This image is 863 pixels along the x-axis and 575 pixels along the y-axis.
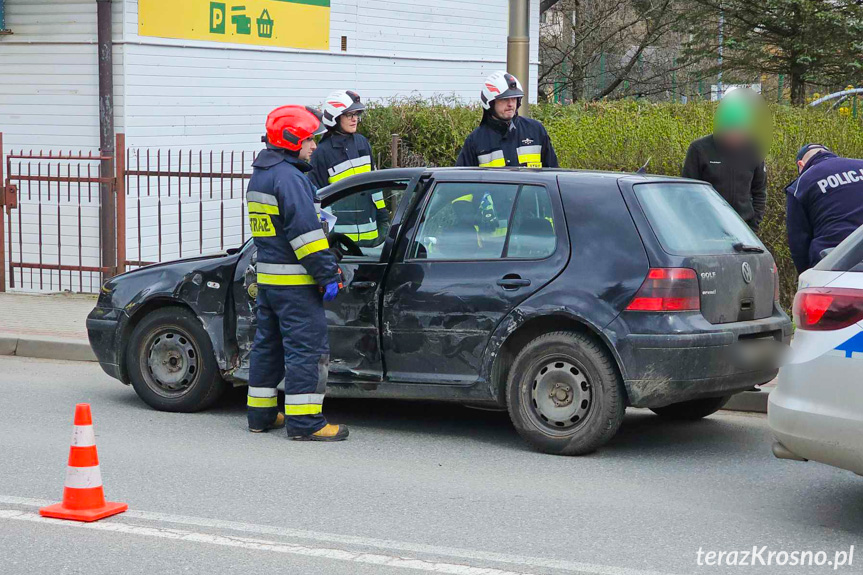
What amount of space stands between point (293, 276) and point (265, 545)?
2171 millimetres

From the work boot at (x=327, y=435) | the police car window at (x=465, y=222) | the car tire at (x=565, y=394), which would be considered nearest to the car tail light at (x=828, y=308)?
the car tire at (x=565, y=394)

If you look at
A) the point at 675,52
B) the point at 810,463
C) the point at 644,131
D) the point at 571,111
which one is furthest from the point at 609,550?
the point at 675,52

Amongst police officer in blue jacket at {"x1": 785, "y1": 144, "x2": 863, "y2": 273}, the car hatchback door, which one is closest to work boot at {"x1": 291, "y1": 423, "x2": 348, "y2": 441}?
the car hatchback door

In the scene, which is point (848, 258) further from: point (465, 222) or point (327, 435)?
point (327, 435)

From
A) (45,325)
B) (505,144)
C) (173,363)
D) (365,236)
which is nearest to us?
(365,236)

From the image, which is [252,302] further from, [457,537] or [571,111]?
[571,111]

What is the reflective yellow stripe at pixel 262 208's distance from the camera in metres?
6.87

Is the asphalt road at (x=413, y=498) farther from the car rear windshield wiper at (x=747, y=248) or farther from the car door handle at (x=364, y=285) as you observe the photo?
the car rear windshield wiper at (x=747, y=248)

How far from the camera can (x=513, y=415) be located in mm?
6602

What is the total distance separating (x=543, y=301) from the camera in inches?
255

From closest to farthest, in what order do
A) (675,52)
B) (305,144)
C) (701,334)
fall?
(701,334) < (305,144) < (675,52)

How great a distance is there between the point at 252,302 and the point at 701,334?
8.96 ft

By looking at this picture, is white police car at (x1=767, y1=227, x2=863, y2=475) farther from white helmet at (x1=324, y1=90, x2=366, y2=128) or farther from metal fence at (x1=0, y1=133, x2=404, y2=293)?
metal fence at (x1=0, y1=133, x2=404, y2=293)

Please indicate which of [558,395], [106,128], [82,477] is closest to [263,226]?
[558,395]
